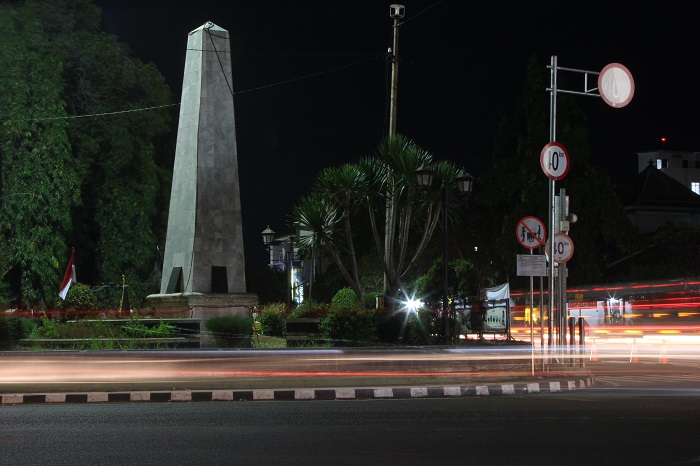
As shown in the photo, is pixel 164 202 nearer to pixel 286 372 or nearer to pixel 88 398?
pixel 286 372

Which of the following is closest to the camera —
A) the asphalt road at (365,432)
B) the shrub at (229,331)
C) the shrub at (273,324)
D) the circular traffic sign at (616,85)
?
the asphalt road at (365,432)

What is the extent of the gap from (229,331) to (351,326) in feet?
9.96

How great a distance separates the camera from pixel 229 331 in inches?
1053

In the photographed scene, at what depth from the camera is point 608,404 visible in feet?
46.8

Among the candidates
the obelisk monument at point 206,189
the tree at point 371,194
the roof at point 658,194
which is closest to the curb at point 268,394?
the obelisk monument at point 206,189

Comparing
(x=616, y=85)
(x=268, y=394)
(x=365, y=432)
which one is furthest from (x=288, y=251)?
(x=365, y=432)

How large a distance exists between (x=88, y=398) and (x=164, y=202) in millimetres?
33825

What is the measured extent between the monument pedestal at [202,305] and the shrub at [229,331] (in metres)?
1.04

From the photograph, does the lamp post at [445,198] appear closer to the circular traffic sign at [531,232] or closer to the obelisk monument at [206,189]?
the circular traffic sign at [531,232]

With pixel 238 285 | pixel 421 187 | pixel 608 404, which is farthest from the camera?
pixel 238 285

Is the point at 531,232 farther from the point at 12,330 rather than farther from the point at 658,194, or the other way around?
the point at 658,194

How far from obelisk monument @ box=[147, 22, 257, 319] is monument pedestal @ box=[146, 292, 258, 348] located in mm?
26

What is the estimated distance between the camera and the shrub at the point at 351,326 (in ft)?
88.8

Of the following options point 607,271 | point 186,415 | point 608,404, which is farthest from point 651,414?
point 607,271
